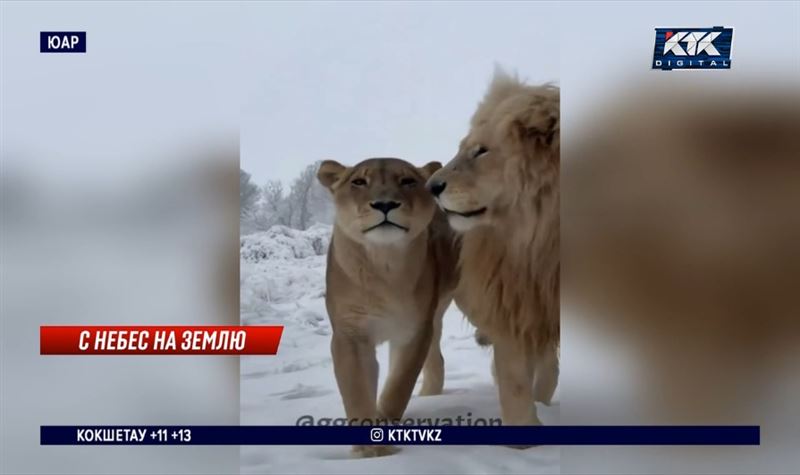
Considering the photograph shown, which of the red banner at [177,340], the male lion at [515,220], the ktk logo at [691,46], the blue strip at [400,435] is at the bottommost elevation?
the blue strip at [400,435]

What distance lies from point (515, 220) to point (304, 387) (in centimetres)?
86

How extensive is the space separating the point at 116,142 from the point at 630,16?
1.66m

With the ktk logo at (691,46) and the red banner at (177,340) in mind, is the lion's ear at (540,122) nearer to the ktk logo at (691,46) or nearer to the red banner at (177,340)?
the ktk logo at (691,46)

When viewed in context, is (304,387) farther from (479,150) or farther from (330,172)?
(479,150)

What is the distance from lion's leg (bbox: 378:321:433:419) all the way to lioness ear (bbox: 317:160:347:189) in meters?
0.55

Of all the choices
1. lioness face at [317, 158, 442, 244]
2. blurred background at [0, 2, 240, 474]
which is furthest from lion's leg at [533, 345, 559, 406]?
blurred background at [0, 2, 240, 474]

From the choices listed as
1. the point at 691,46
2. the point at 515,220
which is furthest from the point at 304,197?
the point at 691,46

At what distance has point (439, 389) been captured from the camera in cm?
220

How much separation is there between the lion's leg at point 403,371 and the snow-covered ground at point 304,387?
101 millimetres

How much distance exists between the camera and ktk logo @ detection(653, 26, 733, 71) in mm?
2107

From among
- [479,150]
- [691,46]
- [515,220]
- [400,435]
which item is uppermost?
[691,46]

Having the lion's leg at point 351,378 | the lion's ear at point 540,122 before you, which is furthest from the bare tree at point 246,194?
the lion's ear at point 540,122

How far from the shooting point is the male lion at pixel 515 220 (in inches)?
84.4

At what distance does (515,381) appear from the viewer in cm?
219
